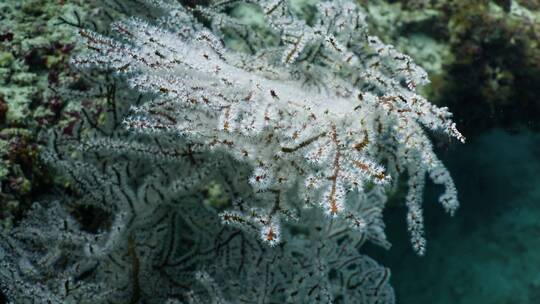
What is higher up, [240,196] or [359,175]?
[359,175]

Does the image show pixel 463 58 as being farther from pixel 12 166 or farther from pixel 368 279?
pixel 12 166

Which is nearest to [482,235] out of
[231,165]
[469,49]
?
[469,49]

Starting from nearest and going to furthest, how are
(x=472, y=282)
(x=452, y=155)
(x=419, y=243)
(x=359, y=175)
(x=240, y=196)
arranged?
(x=359, y=175), (x=419, y=243), (x=240, y=196), (x=472, y=282), (x=452, y=155)

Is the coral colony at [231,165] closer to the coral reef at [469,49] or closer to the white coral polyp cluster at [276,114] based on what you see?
the white coral polyp cluster at [276,114]

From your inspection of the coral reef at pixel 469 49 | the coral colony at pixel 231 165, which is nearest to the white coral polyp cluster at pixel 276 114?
the coral colony at pixel 231 165

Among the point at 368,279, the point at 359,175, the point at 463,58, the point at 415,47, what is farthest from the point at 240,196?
the point at 463,58

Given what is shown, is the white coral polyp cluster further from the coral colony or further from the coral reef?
the coral reef

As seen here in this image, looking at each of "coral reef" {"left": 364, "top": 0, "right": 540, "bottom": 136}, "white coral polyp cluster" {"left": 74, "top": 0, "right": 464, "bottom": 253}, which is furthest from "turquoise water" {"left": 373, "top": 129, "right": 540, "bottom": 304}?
"white coral polyp cluster" {"left": 74, "top": 0, "right": 464, "bottom": 253}

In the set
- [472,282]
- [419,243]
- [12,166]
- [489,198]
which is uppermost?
[419,243]
